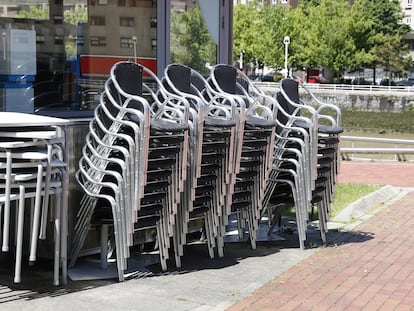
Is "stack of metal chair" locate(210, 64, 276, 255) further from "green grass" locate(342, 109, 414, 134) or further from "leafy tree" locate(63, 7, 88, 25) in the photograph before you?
"green grass" locate(342, 109, 414, 134)

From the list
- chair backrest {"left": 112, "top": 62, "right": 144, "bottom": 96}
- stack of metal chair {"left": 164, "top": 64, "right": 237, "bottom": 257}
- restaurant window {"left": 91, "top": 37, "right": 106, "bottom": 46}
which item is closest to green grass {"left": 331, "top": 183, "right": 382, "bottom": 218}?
stack of metal chair {"left": 164, "top": 64, "right": 237, "bottom": 257}

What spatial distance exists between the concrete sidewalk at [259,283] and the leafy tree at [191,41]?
7.10 ft

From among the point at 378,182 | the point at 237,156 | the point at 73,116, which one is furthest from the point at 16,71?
the point at 378,182

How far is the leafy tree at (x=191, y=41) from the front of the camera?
8.48m

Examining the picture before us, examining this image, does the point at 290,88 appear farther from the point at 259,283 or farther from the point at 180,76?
the point at 259,283

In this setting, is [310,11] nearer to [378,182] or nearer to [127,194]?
[378,182]

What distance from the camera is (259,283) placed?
6332 mm

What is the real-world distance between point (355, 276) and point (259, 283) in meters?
0.92

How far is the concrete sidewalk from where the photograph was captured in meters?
5.72

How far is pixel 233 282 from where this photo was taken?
637 centimetres

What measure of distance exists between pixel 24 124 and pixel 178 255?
198 cm

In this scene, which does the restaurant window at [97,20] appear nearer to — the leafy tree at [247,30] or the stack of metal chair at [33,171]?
the stack of metal chair at [33,171]

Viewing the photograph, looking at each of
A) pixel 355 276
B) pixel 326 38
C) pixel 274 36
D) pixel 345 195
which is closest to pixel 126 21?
pixel 355 276

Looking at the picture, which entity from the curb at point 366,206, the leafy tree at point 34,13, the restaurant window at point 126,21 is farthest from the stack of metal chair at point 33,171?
the curb at point 366,206
